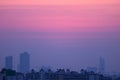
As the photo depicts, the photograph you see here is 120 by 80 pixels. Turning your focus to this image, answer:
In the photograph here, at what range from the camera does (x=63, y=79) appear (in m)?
90.7

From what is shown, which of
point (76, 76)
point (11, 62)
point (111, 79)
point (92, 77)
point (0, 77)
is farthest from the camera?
point (11, 62)

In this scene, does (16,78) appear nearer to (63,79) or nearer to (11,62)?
(63,79)

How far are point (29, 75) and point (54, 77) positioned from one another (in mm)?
3996


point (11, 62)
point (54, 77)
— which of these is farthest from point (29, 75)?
point (11, 62)

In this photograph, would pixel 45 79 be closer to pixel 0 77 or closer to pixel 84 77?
pixel 84 77

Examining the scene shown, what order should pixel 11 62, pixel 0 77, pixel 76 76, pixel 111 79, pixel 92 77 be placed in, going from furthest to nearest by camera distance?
1. pixel 11 62
2. pixel 111 79
3. pixel 76 76
4. pixel 92 77
5. pixel 0 77

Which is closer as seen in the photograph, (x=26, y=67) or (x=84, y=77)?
(x=84, y=77)

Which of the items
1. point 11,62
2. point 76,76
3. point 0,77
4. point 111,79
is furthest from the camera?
point 11,62

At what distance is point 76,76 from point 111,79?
8088 mm

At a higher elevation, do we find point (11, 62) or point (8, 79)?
point (11, 62)

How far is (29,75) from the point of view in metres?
97.5

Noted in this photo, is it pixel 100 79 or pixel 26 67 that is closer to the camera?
pixel 100 79

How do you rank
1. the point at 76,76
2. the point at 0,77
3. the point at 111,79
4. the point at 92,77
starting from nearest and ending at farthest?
1. the point at 0,77
2. the point at 92,77
3. the point at 76,76
4. the point at 111,79

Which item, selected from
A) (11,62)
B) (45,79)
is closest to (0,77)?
(45,79)
